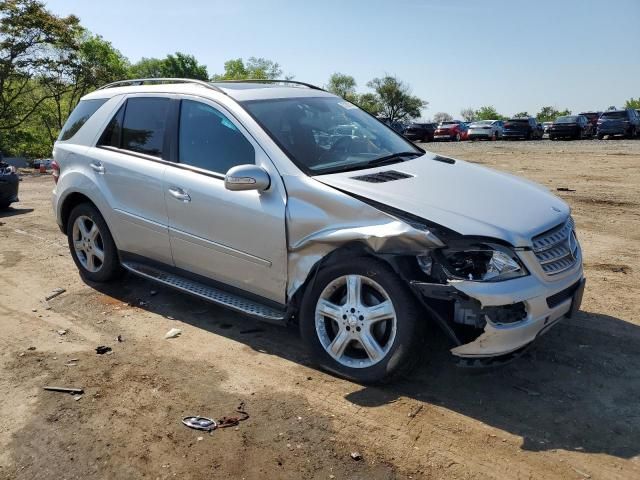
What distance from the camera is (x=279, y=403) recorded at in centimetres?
348

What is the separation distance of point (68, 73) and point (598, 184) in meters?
25.8

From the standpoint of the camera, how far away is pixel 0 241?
25.9 feet

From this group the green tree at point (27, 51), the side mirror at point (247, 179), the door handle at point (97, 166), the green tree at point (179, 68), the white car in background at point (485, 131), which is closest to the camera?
the side mirror at point (247, 179)

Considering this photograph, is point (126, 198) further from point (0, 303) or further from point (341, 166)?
point (341, 166)

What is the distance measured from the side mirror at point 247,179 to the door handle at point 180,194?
0.63 meters

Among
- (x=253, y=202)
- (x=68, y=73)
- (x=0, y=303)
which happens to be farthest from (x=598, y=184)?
(x=68, y=73)

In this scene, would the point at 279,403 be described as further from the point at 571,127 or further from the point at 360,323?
the point at 571,127

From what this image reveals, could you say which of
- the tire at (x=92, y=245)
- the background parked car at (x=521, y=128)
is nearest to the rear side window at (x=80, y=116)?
the tire at (x=92, y=245)

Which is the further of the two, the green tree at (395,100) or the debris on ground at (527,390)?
the green tree at (395,100)

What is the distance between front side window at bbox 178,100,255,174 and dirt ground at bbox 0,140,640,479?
1.32 metres

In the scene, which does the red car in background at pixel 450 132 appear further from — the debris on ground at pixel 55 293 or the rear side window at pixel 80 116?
the debris on ground at pixel 55 293

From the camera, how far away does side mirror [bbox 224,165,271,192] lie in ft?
12.5

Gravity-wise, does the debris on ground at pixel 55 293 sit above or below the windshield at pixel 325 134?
below

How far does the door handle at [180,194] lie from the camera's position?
4.37 metres
